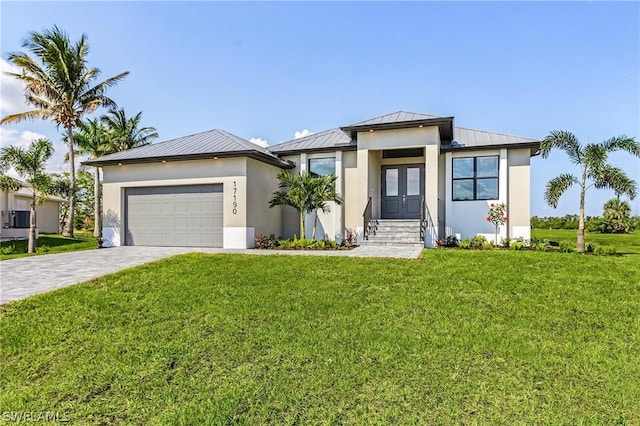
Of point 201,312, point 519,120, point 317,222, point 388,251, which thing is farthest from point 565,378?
point 519,120

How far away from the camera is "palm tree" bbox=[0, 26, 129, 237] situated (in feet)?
60.8

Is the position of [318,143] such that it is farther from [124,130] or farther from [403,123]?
[124,130]

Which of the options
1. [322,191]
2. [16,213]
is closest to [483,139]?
[322,191]

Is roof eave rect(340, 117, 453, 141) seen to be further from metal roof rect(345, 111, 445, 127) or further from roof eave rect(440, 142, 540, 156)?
roof eave rect(440, 142, 540, 156)

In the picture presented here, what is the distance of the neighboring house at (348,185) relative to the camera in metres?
13.2

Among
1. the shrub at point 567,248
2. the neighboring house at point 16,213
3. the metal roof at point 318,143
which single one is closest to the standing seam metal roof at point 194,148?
the metal roof at point 318,143

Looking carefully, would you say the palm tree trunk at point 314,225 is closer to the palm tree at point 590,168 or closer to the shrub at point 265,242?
the shrub at point 265,242

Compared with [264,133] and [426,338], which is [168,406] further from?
[264,133]

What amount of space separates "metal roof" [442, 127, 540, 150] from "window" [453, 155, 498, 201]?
1.81 ft

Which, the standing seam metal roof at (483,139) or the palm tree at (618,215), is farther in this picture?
the palm tree at (618,215)

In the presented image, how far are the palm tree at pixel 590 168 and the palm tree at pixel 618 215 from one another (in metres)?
20.0

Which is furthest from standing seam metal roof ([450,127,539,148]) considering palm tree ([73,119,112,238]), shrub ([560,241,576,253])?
palm tree ([73,119,112,238])

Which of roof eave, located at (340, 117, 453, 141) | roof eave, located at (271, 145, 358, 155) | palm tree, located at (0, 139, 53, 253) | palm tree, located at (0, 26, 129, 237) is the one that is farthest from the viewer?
palm tree, located at (0, 26, 129, 237)

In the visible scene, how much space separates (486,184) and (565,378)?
1112 cm
